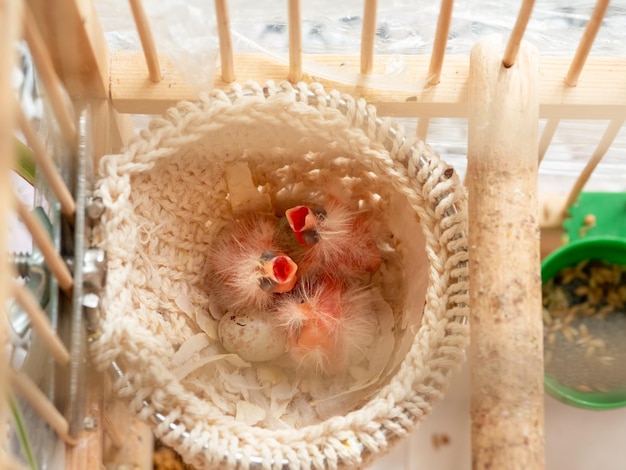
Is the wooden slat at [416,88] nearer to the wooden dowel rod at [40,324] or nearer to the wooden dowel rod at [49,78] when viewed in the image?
the wooden dowel rod at [49,78]

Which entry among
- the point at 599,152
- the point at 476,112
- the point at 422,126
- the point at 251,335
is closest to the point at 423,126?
the point at 422,126

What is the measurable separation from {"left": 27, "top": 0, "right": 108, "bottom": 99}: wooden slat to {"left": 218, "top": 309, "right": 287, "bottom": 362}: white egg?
0.36m

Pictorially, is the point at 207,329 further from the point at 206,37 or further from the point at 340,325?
the point at 206,37

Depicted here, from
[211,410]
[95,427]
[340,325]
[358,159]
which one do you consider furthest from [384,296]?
[95,427]

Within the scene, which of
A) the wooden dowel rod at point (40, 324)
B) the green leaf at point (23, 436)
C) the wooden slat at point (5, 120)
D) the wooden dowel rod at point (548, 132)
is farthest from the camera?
the wooden dowel rod at point (548, 132)

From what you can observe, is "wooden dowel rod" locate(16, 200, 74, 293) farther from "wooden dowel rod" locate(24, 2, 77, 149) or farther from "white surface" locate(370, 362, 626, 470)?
"white surface" locate(370, 362, 626, 470)

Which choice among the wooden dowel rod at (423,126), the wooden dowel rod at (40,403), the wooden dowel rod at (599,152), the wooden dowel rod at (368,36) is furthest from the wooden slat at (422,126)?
the wooden dowel rod at (40,403)

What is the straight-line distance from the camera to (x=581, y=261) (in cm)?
120

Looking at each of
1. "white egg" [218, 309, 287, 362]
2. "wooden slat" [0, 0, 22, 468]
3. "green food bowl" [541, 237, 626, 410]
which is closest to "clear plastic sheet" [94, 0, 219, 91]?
"white egg" [218, 309, 287, 362]

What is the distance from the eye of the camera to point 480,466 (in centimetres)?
69

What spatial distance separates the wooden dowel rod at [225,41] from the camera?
2.43 feet

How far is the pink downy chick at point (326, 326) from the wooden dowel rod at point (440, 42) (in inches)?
13.4

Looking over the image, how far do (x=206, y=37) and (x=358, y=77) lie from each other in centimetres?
19

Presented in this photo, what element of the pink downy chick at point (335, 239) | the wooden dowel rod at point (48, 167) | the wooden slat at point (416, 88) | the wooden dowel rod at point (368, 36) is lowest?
the pink downy chick at point (335, 239)
